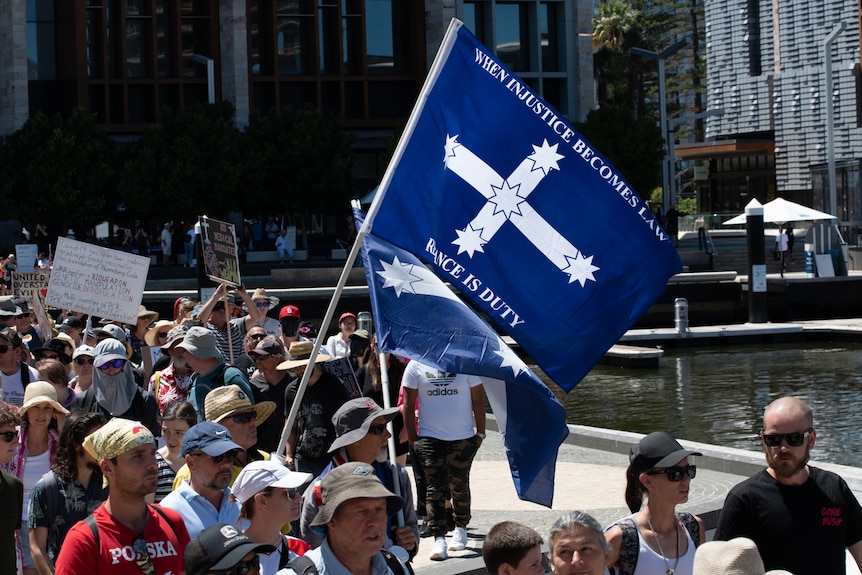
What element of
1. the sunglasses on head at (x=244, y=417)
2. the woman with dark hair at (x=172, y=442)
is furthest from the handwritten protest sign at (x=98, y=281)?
the sunglasses on head at (x=244, y=417)

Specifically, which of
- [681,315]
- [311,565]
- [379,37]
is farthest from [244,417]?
[379,37]

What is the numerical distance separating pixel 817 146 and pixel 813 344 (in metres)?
35.0

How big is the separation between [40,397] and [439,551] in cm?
289

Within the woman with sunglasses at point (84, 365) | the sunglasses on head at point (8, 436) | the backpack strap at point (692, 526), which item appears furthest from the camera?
the woman with sunglasses at point (84, 365)

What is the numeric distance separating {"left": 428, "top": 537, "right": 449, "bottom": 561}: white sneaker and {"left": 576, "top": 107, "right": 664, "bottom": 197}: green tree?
46.8 metres

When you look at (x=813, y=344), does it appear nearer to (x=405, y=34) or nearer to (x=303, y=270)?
(x=303, y=270)

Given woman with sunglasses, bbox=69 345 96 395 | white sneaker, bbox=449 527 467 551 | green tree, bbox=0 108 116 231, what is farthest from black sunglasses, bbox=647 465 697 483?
green tree, bbox=0 108 116 231

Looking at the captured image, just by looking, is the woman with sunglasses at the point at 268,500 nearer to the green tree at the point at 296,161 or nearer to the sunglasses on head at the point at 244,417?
the sunglasses on head at the point at 244,417

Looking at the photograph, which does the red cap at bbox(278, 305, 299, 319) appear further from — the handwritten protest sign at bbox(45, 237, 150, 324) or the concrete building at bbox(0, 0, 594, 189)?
the concrete building at bbox(0, 0, 594, 189)

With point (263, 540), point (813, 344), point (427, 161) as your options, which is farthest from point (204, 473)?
point (813, 344)

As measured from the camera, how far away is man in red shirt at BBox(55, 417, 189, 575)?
4770mm

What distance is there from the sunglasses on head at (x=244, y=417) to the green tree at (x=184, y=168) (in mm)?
42650

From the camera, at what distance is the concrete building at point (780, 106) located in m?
57.4

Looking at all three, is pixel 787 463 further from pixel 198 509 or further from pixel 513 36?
pixel 513 36
